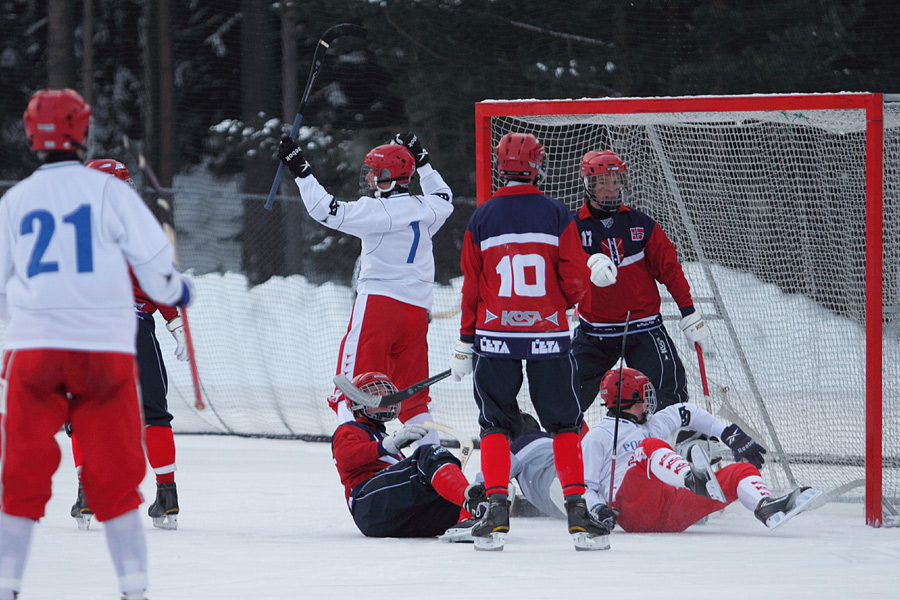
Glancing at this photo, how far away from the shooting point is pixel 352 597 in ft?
11.1

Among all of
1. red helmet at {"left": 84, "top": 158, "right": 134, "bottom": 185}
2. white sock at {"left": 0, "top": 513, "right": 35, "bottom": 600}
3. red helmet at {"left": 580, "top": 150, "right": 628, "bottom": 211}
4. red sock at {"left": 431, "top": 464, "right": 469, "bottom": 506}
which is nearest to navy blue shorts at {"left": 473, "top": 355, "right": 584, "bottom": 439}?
red sock at {"left": 431, "top": 464, "right": 469, "bottom": 506}

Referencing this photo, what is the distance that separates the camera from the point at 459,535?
14.6ft

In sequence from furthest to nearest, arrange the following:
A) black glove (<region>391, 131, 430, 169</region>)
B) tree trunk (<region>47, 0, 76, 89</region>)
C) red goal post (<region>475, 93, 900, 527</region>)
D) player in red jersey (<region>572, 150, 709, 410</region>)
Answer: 1. tree trunk (<region>47, 0, 76, 89</region>)
2. black glove (<region>391, 131, 430, 169</region>)
3. player in red jersey (<region>572, 150, 709, 410</region>)
4. red goal post (<region>475, 93, 900, 527</region>)

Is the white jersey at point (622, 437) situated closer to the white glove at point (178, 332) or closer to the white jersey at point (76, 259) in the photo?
the white glove at point (178, 332)

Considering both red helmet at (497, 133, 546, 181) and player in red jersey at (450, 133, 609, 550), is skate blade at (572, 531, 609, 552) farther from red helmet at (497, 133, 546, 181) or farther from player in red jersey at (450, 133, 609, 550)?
red helmet at (497, 133, 546, 181)

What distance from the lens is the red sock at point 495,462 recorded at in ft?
14.3

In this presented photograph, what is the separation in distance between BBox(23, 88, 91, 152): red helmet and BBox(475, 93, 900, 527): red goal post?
282 cm

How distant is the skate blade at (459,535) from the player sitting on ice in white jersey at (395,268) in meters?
0.86

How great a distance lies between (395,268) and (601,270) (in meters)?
1.10

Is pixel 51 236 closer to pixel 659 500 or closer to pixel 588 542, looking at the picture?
pixel 588 542

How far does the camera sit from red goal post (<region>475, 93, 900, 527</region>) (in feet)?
17.1

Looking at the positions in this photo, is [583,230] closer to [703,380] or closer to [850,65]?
[703,380]

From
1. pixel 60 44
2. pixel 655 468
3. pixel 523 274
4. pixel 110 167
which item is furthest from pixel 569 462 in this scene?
pixel 60 44

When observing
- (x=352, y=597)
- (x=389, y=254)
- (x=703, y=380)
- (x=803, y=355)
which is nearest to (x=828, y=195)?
(x=803, y=355)
